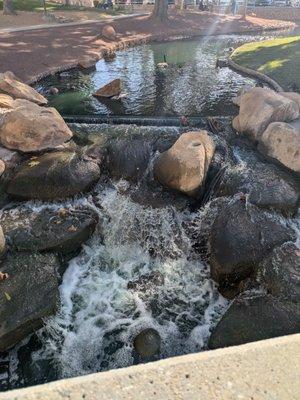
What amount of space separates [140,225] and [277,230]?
3888mm

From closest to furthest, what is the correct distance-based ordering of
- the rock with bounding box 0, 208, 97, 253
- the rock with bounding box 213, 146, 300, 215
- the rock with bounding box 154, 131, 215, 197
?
the rock with bounding box 0, 208, 97, 253 → the rock with bounding box 213, 146, 300, 215 → the rock with bounding box 154, 131, 215, 197

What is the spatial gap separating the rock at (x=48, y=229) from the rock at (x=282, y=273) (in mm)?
4860

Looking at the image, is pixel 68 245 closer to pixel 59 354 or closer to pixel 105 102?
pixel 59 354

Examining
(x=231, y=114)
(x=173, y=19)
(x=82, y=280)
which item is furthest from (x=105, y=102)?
(x=173, y=19)

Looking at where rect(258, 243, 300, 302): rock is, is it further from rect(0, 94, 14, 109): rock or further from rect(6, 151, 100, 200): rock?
rect(0, 94, 14, 109): rock

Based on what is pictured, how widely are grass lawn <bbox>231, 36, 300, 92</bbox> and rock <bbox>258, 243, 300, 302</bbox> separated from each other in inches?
504

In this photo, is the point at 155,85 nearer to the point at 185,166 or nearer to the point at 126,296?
the point at 185,166

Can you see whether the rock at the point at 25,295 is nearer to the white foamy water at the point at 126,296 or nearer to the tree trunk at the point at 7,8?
the white foamy water at the point at 126,296

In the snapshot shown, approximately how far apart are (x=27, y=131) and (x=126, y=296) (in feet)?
22.9

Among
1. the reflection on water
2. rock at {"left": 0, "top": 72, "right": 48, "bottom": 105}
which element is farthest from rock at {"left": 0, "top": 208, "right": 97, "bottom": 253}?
the reflection on water

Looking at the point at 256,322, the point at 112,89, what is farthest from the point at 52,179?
the point at 112,89

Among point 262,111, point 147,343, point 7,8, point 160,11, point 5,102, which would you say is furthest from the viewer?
point 160,11

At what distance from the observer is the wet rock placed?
32.5 feet

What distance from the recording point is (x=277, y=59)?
25.6 meters
